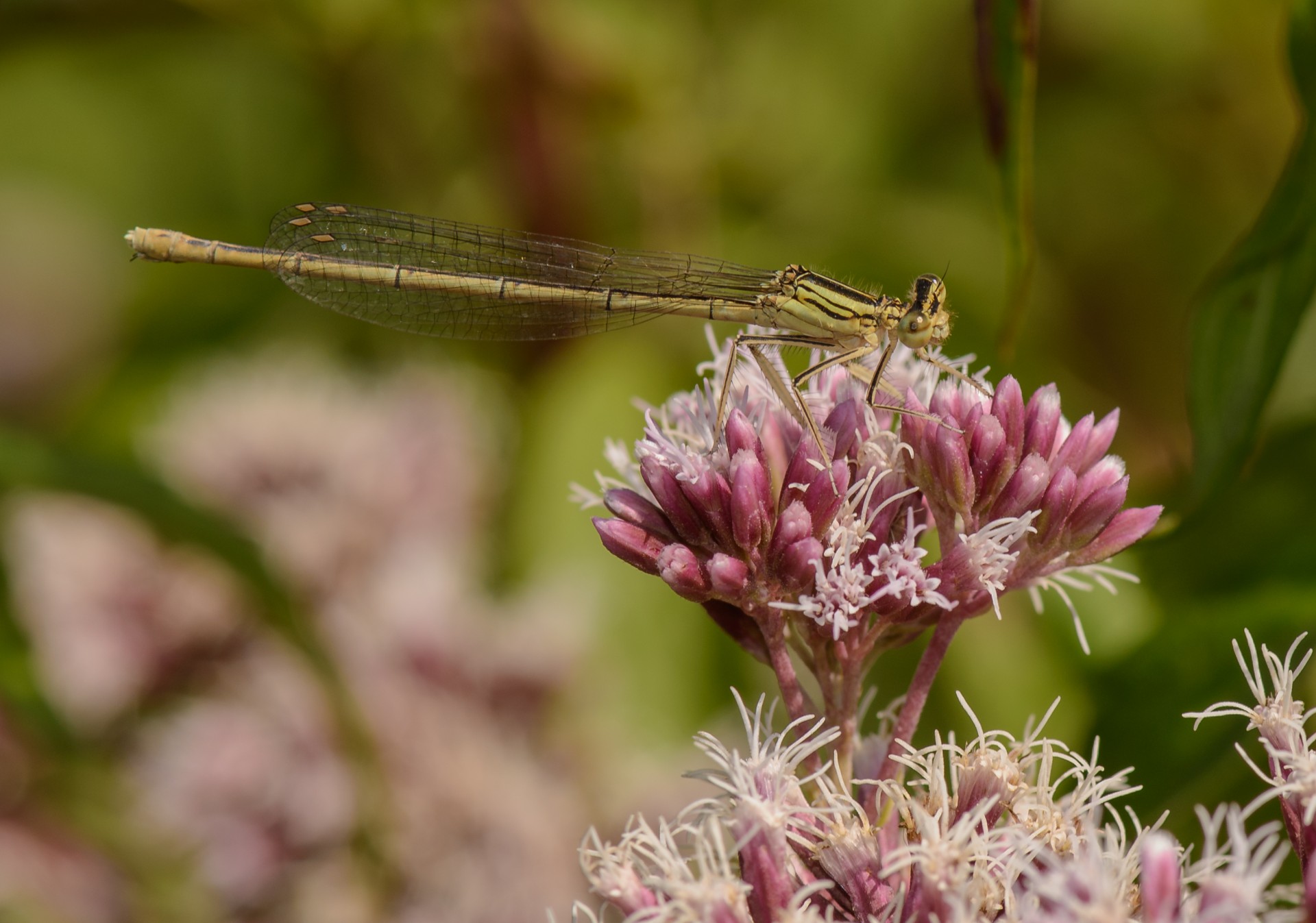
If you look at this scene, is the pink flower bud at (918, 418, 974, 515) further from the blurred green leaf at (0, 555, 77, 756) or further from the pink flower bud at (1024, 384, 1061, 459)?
the blurred green leaf at (0, 555, 77, 756)

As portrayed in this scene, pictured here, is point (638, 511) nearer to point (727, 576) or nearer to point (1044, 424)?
point (727, 576)

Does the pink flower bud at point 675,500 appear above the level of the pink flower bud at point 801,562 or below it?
above

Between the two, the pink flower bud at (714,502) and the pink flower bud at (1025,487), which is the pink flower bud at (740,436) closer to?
the pink flower bud at (714,502)

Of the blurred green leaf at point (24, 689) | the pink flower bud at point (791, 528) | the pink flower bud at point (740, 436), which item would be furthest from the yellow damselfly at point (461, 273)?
the blurred green leaf at point (24, 689)

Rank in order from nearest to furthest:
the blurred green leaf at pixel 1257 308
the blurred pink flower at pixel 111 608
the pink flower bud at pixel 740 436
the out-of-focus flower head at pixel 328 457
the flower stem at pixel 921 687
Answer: the flower stem at pixel 921 687 < the pink flower bud at pixel 740 436 < the blurred green leaf at pixel 1257 308 < the blurred pink flower at pixel 111 608 < the out-of-focus flower head at pixel 328 457

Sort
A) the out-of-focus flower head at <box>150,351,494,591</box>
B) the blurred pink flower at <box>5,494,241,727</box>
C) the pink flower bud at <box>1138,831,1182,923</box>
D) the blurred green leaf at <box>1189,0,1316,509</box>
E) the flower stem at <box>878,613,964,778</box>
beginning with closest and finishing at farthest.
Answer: the pink flower bud at <box>1138,831,1182,923</box> → the flower stem at <box>878,613,964,778</box> → the blurred green leaf at <box>1189,0,1316,509</box> → the blurred pink flower at <box>5,494,241,727</box> → the out-of-focus flower head at <box>150,351,494,591</box>

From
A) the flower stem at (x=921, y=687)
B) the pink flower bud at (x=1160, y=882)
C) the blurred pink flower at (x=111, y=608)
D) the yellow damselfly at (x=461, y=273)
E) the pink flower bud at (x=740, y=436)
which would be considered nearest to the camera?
the pink flower bud at (x=1160, y=882)

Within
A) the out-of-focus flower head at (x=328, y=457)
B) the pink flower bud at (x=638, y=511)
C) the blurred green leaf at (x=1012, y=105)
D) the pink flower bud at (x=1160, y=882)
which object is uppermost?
the out-of-focus flower head at (x=328, y=457)

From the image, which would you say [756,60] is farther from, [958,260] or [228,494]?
[228,494]

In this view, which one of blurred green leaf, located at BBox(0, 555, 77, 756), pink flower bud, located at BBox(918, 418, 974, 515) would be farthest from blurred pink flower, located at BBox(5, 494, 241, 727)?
pink flower bud, located at BBox(918, 418, 974, 515)
